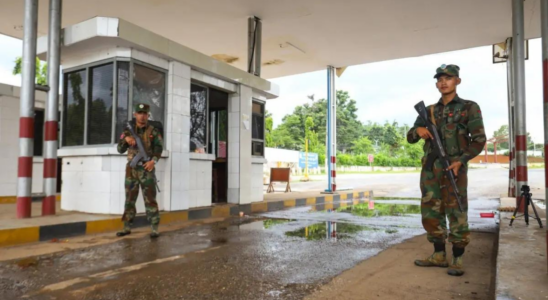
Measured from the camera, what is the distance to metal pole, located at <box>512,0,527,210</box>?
19.9ft

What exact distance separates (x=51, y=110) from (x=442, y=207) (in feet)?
17.8

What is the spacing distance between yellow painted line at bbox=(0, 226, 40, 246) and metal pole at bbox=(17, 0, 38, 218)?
88 centimetres

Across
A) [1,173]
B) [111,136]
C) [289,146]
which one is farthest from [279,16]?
[289,146]

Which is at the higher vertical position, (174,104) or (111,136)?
(174,104)

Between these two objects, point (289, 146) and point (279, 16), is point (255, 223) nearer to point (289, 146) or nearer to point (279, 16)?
point (279, 16)

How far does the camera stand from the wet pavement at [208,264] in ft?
9.22

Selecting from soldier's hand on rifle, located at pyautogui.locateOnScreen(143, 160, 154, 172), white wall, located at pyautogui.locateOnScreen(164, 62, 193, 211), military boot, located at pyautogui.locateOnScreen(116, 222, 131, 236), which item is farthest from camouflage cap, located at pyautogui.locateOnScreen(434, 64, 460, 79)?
white wall, located at pyautogui.locateOnScreen(164, 62, 193, 211)

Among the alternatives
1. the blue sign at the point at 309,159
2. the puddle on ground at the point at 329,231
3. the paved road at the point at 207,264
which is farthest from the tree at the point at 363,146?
the puddle on ground at the point at 329,231

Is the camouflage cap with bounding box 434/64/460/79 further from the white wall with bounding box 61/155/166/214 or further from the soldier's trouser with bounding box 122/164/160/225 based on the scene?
the white wall with bounding box 61/155/166/214

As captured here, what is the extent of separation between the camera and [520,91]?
263 inches

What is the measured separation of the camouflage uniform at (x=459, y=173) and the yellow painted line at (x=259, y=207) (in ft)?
17.3

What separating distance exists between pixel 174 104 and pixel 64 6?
12.9 ft

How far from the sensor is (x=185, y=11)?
8461 mm

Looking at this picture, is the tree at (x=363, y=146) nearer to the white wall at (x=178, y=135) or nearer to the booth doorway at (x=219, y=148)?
the booth doorway at (x=219, y=148)
